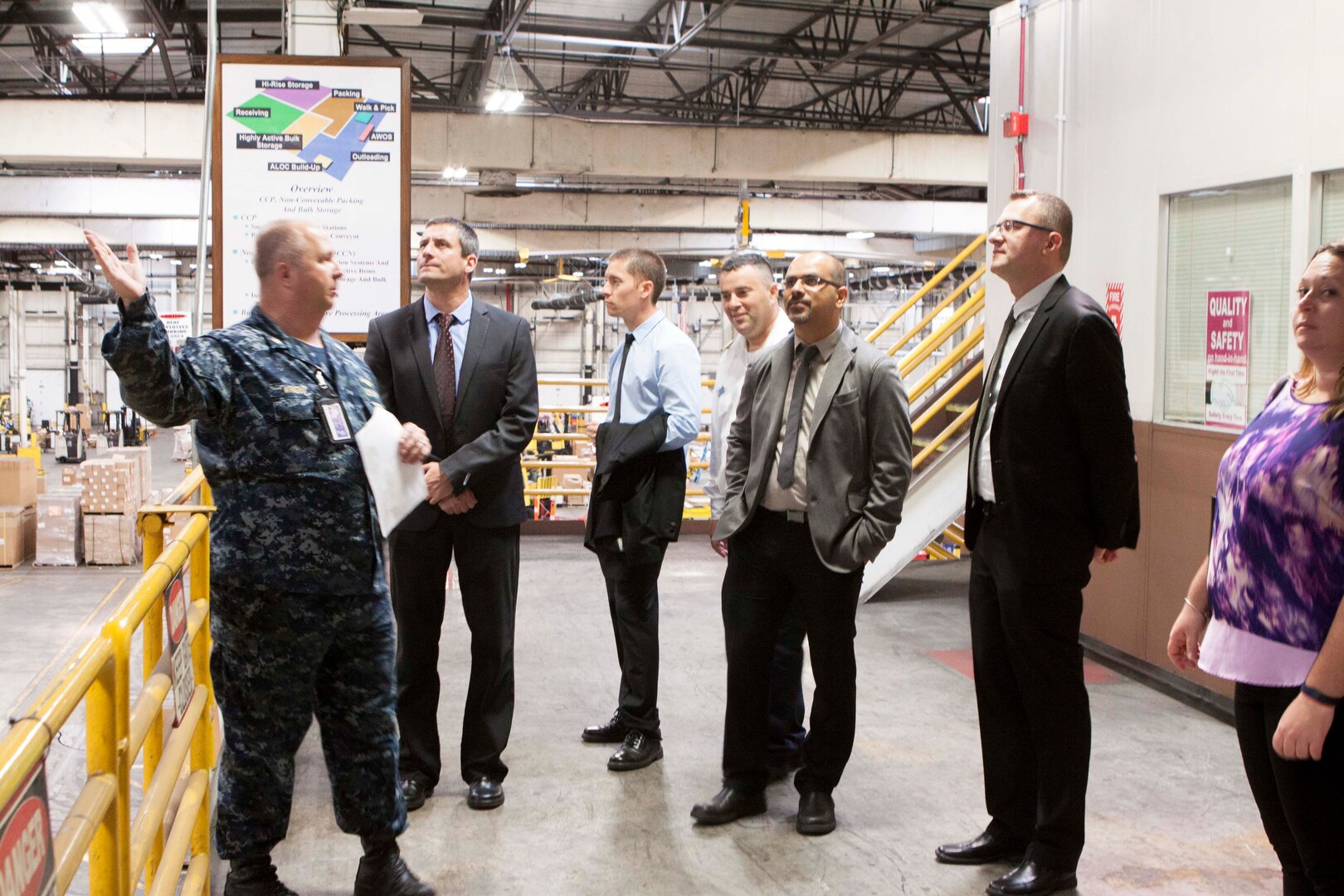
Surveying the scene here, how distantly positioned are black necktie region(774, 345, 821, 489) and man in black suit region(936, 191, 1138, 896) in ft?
1.93

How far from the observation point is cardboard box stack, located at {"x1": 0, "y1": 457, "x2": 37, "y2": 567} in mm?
10406

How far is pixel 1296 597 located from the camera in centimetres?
214

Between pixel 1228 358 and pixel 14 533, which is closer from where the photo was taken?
pixel 1228 358

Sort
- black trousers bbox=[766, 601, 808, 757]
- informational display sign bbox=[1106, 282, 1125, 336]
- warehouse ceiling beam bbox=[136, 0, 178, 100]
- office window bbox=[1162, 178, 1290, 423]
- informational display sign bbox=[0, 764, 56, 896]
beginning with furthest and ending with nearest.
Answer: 1. warehouse ceiling beam bbox=[136, 0, 178, 100]
2. informational display sign bbox=[1106, 282, 1125, 336]
3. office window bbox=[1162, 178, 1290, 423]
4. black trousers bbox=[766, 601, 808, 757]
5. informational display sign bbox=[0, 764, 56, 896]

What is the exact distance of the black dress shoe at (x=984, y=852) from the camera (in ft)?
11.3

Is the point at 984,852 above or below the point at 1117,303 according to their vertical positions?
below

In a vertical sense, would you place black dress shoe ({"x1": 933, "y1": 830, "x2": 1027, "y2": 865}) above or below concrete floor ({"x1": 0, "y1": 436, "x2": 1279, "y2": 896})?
above

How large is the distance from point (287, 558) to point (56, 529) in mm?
9065

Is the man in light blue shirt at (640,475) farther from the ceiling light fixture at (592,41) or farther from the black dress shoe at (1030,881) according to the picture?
the ceiling light fixture at (592,41)

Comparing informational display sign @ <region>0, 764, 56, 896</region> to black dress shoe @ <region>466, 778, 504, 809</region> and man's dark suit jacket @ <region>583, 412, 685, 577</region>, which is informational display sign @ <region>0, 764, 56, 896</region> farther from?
man's dark suit jacket @ <region>583, 412, 685, 577</region>

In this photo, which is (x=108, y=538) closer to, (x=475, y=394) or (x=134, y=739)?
(x=475, y=394)

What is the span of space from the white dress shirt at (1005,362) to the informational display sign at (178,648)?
210 cm

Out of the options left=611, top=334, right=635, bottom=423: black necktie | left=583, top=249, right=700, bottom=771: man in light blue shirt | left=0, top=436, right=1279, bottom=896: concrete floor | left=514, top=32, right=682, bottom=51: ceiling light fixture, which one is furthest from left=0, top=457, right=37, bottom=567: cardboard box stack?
left=611, top=334, right=635, bottom=423: black necktie

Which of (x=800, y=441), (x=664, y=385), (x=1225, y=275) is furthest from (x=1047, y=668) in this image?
(x=1225, y=275)
